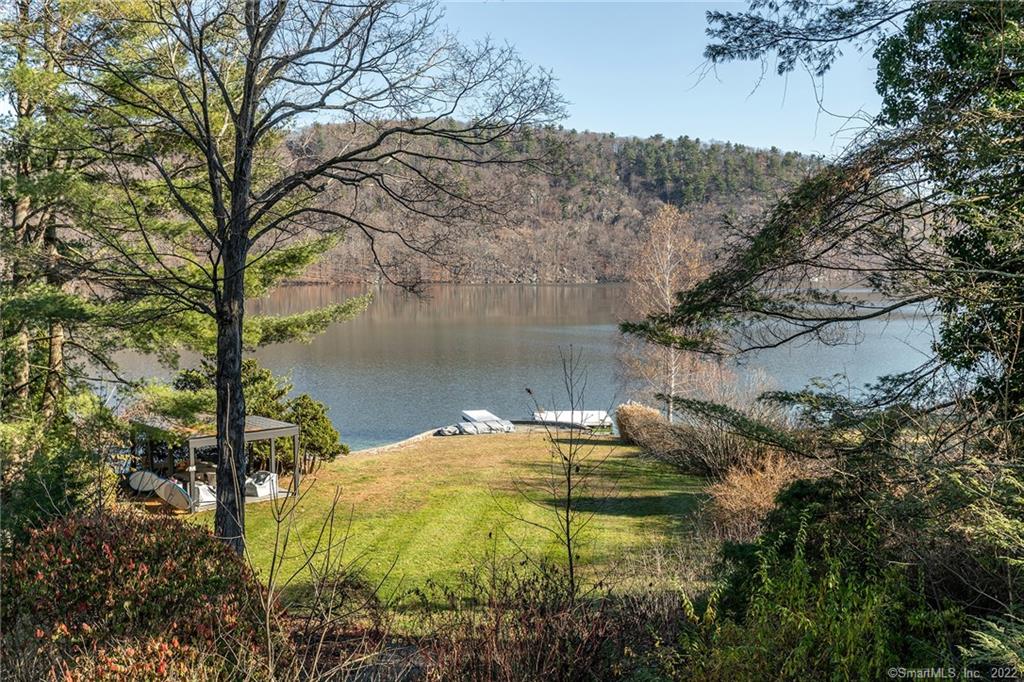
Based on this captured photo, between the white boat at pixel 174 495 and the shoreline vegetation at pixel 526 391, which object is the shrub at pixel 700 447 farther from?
the white boat at pixel 174 495

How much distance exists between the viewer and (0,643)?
4.64 metres

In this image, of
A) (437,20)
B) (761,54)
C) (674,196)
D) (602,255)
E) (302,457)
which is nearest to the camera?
(761,54)

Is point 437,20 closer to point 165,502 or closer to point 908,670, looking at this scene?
point 908,670

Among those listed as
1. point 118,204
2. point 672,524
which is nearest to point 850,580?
point 672,524

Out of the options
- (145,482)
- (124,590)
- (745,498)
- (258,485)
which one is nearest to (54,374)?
(145,482)

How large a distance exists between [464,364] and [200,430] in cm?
2612

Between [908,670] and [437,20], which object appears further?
[437,20]

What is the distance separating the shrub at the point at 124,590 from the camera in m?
4.55

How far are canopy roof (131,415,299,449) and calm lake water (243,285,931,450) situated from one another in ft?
9.87

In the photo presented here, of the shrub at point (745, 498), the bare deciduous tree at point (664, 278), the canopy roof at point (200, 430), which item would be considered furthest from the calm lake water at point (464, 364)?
the canopy roof at point (200, 430)

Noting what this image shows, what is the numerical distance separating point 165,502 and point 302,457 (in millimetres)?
3062

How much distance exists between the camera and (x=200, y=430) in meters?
14.1

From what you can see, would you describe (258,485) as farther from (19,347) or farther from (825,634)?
(825,634)

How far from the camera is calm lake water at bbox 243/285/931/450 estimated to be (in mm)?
28812
